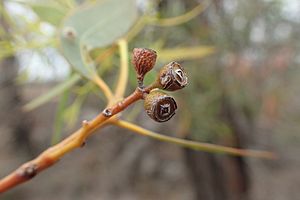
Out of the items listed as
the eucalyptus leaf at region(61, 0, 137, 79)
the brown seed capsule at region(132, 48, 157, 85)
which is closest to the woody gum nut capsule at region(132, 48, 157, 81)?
the brown seed capsule at region(132, 48, 157, 85)

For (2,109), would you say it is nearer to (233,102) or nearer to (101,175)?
(101,175)

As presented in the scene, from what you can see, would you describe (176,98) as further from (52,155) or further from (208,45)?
(52,155)

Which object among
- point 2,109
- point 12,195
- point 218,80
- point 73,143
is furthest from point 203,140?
point 12,195

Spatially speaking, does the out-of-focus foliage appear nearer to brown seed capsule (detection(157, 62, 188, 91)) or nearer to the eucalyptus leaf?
the eucalyptus leaf

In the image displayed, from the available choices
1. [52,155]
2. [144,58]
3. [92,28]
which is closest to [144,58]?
[144,58]

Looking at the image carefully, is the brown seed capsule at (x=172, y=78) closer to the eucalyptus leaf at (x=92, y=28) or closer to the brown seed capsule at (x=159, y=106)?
the brown seed capsule at (x=159, y=106)

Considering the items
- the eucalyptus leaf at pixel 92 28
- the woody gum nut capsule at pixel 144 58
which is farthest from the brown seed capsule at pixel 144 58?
the eucalyptus leaf at pixel 92 28
